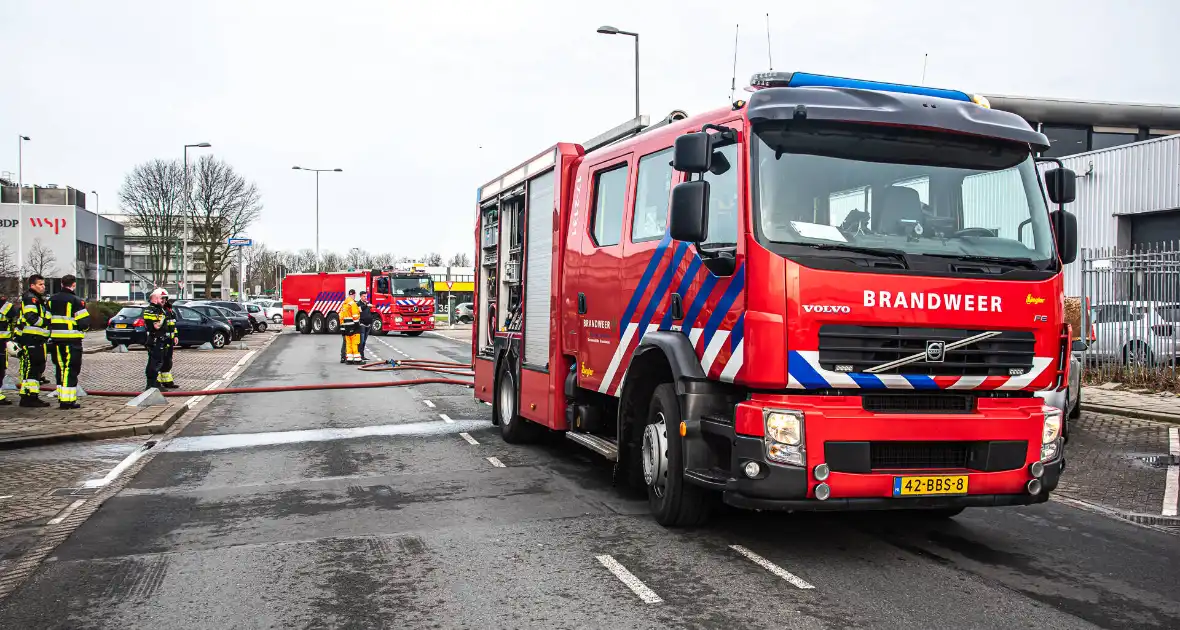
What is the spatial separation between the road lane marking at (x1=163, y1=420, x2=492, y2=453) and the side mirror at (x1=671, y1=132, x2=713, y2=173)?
22.0ft

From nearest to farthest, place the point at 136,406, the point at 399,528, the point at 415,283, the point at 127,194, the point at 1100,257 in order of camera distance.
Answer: the point at 399,528, the point at 136,406, the point at 1100,257, the point at 415,283, the point at 127,194

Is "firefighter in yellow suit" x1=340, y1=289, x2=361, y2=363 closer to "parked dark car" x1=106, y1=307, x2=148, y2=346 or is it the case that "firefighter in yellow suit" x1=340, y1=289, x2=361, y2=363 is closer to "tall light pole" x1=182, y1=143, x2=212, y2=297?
"parked dark car" x1=106, y1=307, x2=148, y2=346

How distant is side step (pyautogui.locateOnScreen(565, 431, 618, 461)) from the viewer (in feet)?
25.3

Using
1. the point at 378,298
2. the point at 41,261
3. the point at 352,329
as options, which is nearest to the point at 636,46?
the point at 352,329

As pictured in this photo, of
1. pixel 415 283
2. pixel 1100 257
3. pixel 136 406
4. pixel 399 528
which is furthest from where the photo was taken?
pixel 415 283

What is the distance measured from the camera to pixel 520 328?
33.3 ft

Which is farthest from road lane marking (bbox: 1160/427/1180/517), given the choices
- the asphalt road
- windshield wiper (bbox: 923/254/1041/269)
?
windshield wiper (bbox: 923/254/1041/269)

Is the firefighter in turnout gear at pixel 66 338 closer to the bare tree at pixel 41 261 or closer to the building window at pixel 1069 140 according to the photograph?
the building window at pixel 1069 140

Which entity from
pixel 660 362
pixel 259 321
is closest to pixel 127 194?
pixel 259 321

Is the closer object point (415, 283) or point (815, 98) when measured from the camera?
point (815, 98)

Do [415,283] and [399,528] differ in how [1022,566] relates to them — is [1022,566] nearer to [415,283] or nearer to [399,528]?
[399,528]

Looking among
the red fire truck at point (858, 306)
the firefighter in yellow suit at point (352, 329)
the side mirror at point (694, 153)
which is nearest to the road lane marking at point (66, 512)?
the red fire truck at point (858, 306)

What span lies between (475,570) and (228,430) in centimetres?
777

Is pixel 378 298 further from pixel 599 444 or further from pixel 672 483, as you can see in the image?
pixel 672 483
